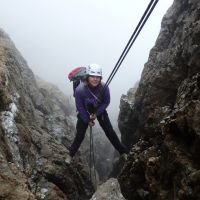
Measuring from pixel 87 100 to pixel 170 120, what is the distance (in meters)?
4.81

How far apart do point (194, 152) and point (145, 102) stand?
17.1 ft

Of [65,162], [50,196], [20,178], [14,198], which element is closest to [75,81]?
[65,162]

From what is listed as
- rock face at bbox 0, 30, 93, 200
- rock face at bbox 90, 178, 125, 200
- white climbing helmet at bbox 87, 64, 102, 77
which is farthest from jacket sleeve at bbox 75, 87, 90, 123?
rock face at bbox 90, 178, 125, 200

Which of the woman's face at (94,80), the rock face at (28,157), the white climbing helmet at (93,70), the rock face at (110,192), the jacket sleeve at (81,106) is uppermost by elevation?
the white climbing helmet at (93,70)

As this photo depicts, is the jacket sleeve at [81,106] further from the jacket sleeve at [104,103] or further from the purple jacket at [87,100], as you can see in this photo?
the jacket sleeve at [104,103]

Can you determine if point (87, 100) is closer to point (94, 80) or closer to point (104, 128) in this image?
point (94, 80)

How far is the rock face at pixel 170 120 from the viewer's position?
569 cm

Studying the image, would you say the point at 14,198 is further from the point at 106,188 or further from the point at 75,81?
the point at 75,81

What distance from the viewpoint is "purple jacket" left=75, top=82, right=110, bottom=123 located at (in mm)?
10539

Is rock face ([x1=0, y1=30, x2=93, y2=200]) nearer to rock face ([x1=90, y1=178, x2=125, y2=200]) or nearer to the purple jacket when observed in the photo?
rock face ([x1=90, y1=178, x2=125, y2=200])

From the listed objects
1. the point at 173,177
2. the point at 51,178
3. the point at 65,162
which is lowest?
the point at 173,177

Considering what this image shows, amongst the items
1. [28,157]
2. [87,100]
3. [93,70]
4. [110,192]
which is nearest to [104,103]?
[87,100]

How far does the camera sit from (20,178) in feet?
22.4

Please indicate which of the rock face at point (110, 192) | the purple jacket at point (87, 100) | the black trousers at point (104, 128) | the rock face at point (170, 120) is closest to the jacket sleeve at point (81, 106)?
the purple jacket at point (87, 100)
